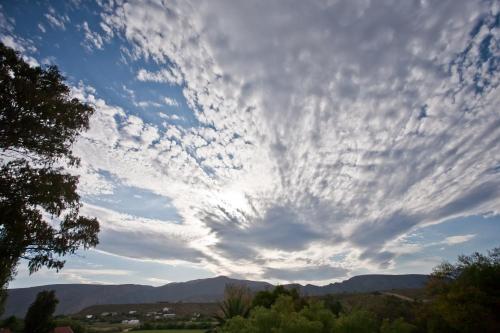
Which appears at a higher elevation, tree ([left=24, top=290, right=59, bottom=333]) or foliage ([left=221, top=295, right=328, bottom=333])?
tree ([left=24, top=290, right=59, bottom=333])

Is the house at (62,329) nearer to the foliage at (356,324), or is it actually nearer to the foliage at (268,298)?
the foliage at (268,298)

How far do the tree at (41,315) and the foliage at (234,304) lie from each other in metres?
20.4

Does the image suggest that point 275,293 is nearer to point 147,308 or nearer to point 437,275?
point 437,275

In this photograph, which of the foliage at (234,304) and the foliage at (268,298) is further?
the foliage at (268,298)

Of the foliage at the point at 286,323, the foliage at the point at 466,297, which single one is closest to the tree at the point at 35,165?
the foliage at the point at 286,323

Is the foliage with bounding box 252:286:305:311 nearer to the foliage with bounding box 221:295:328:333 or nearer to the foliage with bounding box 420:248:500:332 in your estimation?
the foliage with bounding box 420:248:500:332

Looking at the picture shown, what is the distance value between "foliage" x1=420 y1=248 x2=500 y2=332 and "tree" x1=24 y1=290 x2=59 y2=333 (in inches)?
1335

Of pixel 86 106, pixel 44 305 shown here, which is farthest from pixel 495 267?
pixel 44 305

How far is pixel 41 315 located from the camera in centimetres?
3141

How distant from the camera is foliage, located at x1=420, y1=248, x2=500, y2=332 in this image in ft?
60.2

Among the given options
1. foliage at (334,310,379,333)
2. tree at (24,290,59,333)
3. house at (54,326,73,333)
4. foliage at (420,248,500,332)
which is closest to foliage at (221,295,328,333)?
foliage at (334,310,379,333)

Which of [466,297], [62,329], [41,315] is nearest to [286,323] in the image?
[466,297]

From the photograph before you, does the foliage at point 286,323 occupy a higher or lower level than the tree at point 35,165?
lower

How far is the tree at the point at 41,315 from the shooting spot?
3120cm
